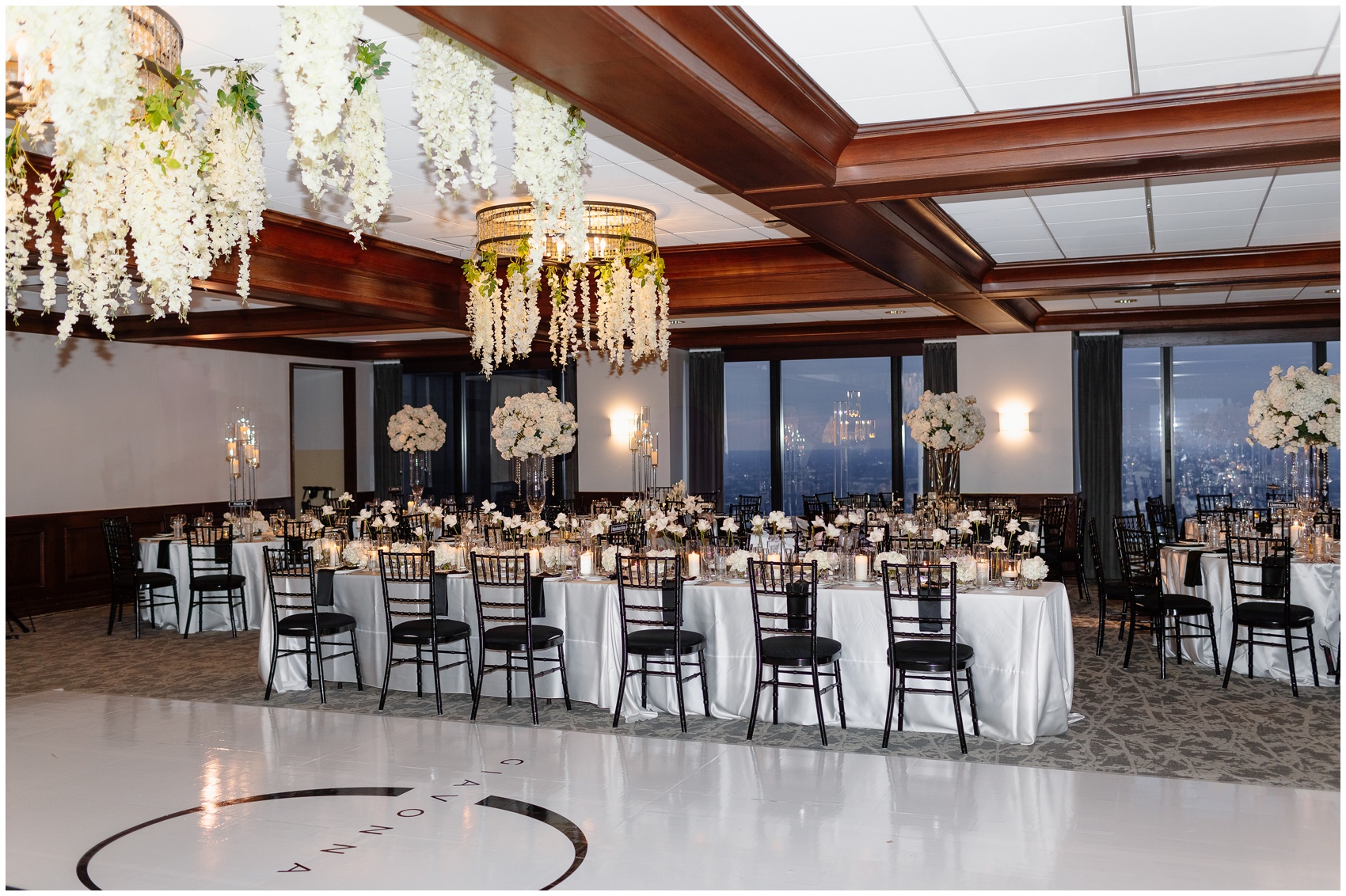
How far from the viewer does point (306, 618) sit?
7.55 metres

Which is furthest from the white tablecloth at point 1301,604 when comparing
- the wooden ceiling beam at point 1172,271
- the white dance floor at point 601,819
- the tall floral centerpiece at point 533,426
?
the tall floral centerpiece at point 533,426

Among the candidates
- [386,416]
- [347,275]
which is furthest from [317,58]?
[386,416]

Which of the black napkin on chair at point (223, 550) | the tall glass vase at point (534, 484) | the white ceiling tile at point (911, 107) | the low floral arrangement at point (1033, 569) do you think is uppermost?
the white ceiling tile at point (911, 107)

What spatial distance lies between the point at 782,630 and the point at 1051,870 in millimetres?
2402

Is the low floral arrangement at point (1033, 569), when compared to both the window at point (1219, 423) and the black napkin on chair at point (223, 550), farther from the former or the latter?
the window at point (1219, 423)

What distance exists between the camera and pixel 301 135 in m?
3.50

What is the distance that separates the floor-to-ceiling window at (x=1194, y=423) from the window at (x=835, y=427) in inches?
122

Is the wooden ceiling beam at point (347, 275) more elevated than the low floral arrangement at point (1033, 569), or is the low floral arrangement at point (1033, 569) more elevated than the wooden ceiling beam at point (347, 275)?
the wooden ceiling beam at point (347, 275)

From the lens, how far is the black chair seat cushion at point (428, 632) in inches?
278

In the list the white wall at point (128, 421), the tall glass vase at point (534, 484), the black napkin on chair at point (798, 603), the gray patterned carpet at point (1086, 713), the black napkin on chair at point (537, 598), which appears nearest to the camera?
the gray patterned carpet at point (1086, 713)

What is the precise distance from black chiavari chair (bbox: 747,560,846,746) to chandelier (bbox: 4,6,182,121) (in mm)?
3859

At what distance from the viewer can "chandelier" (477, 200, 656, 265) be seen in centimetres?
747

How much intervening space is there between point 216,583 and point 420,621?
3.92m

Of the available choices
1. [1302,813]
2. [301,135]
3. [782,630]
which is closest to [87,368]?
[782,630]
